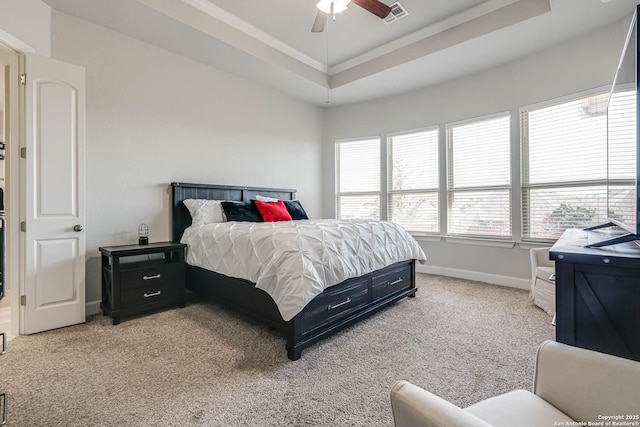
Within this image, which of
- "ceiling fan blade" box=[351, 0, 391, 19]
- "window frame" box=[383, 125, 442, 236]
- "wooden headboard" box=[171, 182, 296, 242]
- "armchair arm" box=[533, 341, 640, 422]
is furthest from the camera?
"window frame" box=[383, 125, 442, 236]

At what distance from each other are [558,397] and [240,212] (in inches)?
129

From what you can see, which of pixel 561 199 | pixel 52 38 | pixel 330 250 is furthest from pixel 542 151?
pixel 52 38

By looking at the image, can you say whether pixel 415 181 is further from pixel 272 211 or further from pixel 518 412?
pixel 518 412

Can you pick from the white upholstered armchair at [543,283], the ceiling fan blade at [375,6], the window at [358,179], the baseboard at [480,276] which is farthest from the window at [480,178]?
the ceiling fan blade at [375,6]

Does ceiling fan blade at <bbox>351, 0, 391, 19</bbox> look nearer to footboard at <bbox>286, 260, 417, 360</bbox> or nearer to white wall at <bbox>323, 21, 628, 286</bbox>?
white wall at <bbox>323, 21, 628, 286</bbox>

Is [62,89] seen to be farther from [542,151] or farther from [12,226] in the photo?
[542,151]

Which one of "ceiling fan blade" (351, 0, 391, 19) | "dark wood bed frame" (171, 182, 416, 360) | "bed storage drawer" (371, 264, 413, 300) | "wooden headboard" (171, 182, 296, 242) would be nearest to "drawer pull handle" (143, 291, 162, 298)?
"dark wood bed frame" (171, 182, 416, 360)

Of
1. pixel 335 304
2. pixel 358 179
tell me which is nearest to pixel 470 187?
pixel 358 179

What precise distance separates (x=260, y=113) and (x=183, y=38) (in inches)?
58.8

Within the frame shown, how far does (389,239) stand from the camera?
120 inches

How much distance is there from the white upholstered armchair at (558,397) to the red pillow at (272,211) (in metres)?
3.06

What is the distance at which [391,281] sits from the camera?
3.07 metres

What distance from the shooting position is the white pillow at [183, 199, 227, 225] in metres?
3.37

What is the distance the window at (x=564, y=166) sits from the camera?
3250 millimetres
